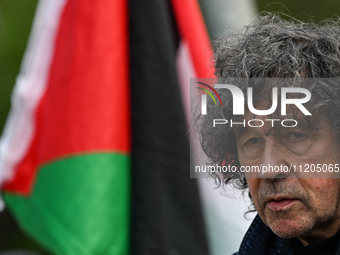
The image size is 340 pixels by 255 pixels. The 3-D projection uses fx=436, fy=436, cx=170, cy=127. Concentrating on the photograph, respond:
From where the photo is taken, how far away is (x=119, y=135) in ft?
9.02

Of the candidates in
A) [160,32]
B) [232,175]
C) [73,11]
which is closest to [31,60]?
[73,11]

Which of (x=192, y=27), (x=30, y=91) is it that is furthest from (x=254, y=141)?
(x=30, y=91)

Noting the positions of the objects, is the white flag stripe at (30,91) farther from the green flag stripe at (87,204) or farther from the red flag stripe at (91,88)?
the green flag stripe at (87,204)

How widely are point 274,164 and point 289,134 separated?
6 centimetres

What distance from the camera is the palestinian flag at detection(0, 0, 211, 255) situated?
8.51ft

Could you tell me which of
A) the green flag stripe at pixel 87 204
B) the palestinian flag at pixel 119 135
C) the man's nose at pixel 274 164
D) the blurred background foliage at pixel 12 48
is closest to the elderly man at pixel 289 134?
the man's nose at pixel 274 164

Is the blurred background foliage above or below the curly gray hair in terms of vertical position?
above

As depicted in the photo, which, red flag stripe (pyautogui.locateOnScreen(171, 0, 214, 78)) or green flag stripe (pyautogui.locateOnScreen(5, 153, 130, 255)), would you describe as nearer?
green flag stripe (pyautogui.locateOnScreen(5, 153, 130, 255))

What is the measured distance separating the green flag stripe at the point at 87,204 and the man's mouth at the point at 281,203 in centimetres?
198

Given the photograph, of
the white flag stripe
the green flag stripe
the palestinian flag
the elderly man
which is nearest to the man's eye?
the elderly man

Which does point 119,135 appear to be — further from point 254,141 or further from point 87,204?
point 254,141

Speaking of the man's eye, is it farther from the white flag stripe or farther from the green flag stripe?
the white flag stripe

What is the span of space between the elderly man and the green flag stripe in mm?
1846

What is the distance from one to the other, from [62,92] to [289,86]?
227 centimetres
